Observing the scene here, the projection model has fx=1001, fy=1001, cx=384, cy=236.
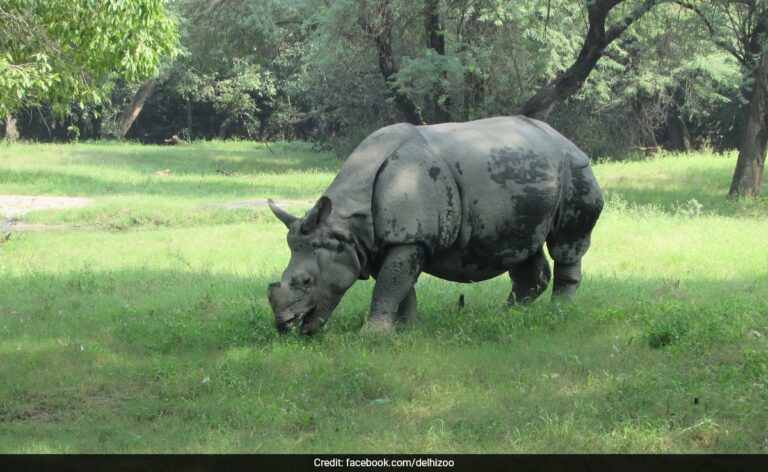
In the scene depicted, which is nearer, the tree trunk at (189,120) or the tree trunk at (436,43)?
the tree trunk at (436,43)

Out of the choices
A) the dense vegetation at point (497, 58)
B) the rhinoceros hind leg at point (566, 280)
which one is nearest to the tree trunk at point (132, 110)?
the dense vegetation at point (497, 58)

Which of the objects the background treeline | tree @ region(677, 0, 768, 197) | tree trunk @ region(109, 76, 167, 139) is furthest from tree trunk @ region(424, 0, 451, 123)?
tree trunk @ region(109, 76, 167, 139)

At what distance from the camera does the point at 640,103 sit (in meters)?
37.3

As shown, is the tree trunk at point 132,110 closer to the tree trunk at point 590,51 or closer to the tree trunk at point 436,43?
the tree trunk at point 436,43

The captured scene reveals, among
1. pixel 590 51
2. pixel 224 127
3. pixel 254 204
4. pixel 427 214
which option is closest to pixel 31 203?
pixel 254 204

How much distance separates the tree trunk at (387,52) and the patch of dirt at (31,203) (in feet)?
29.0

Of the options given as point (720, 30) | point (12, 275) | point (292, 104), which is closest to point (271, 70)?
point (292, 104)

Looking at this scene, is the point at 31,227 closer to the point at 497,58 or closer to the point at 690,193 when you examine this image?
the point at 497,58

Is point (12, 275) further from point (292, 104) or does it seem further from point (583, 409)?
point (292, 104)

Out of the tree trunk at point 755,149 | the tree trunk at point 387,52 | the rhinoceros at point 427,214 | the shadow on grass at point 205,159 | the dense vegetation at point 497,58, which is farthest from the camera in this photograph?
the shadow on grass at point 205,159

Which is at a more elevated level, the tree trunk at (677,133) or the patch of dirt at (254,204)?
the tree trunk at (677,133)

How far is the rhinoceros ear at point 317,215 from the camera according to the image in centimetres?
873

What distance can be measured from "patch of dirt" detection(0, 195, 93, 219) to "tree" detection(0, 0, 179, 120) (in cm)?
1061

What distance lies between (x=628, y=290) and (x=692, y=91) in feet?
82.8
